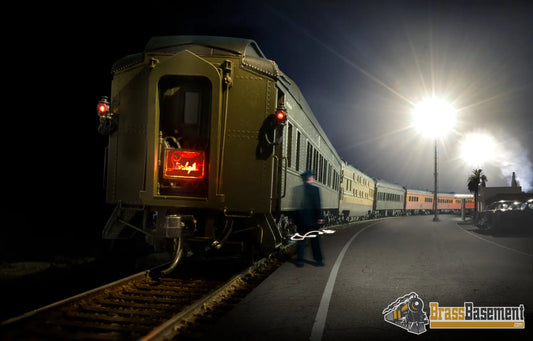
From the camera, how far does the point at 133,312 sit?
5.99 metres

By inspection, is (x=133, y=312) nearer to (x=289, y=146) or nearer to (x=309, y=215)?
(x=289, y=146)

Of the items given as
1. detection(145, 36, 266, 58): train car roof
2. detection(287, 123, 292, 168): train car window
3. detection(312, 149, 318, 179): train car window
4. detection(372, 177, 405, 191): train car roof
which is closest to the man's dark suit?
→ detection(287, 123, 292, 168): train car window

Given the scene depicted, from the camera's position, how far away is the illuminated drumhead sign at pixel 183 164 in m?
7.67

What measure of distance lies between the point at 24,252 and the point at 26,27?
257 inches

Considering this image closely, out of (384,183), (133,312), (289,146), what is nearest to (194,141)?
(289,146)

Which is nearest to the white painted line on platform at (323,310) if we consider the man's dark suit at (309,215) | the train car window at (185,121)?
the man's dark suit at (309,215)

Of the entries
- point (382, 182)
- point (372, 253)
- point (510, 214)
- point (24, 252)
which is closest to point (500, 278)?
point (372, 253)

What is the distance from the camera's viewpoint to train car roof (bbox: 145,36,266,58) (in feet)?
26.1

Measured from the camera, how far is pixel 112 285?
689cm

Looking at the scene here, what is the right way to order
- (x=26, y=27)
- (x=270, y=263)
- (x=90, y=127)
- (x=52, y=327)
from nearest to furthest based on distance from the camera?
(x=52, y=327)
(x=270, y=263)
(x=26, y=27)
(x=90, y=127)

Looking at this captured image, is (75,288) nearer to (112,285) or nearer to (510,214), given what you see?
(112,285)
